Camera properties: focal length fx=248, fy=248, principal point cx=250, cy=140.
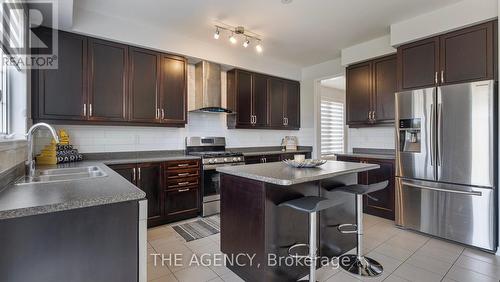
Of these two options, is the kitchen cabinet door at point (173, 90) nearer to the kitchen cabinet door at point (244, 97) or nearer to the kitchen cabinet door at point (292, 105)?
the kitchen cabinet door at point (244, 97)

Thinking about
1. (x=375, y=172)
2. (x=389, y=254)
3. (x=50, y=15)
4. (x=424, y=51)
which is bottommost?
(x=389, y=254)

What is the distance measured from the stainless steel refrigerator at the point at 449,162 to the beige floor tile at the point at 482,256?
2.5 inches

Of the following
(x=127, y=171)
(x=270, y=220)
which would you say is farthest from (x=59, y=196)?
(x=127, y=171)

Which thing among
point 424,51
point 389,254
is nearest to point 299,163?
point 389,254

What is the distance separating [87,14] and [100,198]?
108 inches

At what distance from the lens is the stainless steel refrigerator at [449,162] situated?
2.52m

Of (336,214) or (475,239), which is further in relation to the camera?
(475,239)

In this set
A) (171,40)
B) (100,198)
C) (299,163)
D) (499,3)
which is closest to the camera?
(100,198)

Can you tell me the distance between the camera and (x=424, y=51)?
3.05 metres

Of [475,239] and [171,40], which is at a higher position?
[171,40]

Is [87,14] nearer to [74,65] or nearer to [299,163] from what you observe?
[74,65]

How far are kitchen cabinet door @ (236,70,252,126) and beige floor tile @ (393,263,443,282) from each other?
9.95 feet

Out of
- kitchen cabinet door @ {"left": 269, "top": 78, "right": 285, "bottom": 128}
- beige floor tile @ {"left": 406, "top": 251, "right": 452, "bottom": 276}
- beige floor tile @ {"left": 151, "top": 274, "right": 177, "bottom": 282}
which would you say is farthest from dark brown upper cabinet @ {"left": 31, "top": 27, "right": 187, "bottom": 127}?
beige floor tile @ {"left": 406, "top": 251, "right": 452, "bottom": 276}

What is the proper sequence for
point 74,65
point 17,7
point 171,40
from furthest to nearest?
point 171,40 < point 74,65 < point 17,7
